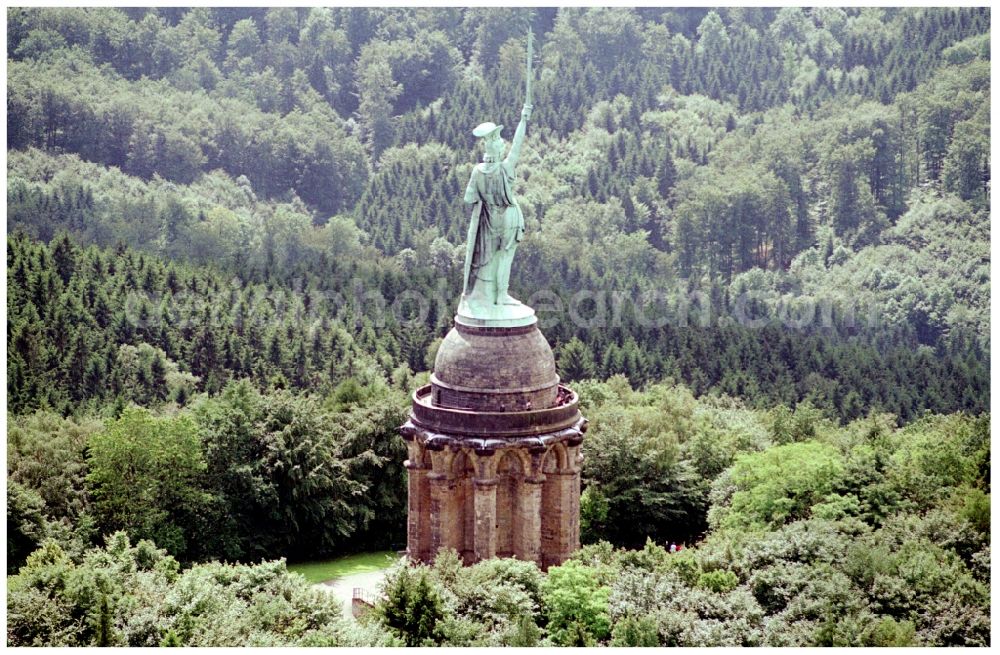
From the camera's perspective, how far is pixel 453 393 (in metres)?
54.7

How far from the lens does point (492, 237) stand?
2162 inches

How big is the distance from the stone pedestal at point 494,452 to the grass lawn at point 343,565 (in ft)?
24.1

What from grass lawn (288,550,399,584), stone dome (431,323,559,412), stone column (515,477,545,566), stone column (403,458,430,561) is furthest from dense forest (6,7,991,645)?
stone dome (431,323,559,412)

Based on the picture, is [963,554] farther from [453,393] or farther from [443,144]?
[443,144]

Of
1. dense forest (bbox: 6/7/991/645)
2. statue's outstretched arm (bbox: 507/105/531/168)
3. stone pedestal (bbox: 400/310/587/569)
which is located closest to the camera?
dense forest (bbox: 6/7/991/645)

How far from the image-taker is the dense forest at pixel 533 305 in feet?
173

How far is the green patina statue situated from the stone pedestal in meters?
0.60

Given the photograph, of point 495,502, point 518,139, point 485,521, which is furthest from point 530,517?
point 518,139

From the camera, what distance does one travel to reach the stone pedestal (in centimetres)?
5428

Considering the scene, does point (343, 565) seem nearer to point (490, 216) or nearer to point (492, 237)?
point (492, 237)

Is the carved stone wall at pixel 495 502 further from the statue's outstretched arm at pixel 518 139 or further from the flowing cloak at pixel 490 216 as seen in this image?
the statue's outstretched arm at pixel 518 139

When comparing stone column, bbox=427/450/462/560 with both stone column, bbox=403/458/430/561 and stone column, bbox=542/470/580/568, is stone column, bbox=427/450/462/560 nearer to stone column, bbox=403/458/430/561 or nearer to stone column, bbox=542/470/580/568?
stone column, bbox=403/458/430/561

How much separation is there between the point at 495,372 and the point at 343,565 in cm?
1341

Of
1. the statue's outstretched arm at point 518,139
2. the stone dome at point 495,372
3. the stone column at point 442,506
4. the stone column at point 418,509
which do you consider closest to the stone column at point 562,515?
the stone dome at point 495,372
